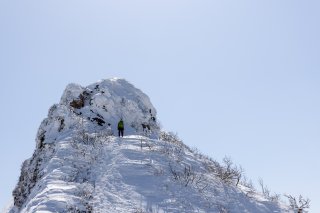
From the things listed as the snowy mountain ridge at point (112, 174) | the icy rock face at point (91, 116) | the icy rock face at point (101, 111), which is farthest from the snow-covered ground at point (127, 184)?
the icy rock face at point (101, 111)

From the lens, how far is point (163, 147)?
2317cm

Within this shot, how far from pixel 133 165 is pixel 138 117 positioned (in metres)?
11.7

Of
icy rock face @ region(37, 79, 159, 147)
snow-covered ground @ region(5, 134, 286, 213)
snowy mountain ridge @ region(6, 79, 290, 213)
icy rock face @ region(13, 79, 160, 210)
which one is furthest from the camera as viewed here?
icy rock face @ region(37, 79, 159, 147)

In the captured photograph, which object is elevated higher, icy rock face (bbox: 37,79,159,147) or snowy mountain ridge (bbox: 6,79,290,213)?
icy rock face (bbox: 37,79,159,147)

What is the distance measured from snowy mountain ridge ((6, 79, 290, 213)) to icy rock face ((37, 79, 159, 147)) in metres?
0.09

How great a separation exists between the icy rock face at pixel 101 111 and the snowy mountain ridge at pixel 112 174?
3.6 inches

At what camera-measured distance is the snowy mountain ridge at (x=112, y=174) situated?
601 inches

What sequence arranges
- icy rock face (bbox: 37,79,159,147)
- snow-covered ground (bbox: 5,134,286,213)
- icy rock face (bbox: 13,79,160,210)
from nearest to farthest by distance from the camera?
1. snow-covered ground (bbox: 5,134,286,213)
2. icy rock face (bbox: 13,79,160,210)
3. icy rock face (bbox: 37,79,159,147)

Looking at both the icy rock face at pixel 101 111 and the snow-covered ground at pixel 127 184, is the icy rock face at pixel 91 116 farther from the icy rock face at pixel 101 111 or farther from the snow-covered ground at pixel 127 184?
the snow-covered ground at pixel 127 184

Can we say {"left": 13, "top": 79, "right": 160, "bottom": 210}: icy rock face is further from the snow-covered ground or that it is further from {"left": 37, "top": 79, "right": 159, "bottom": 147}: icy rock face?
the snow-covered ground

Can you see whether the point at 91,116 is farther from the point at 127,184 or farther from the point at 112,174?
the point at 127,184

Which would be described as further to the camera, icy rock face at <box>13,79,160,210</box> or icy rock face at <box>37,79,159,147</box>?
icy rock face at <box>37,79,159,147</box>

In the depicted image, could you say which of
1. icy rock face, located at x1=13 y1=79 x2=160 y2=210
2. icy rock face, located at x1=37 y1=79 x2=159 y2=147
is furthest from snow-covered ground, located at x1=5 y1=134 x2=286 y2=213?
icy rock face, located at x1=37 y1=79 x2=159 y2=147

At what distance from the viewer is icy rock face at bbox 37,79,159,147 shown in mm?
25763
